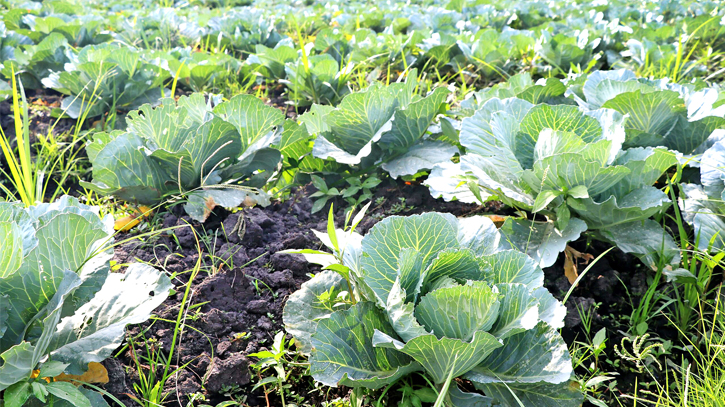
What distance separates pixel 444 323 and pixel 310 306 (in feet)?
1.60

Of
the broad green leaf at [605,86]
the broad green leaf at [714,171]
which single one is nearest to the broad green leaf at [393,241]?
the broad green leaf at [714,171]

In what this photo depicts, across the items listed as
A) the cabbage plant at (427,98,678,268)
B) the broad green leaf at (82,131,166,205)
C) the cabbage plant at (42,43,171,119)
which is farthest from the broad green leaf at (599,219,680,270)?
the cabbage plant at (42,43,171,119)

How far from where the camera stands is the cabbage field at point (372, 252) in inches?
53.1

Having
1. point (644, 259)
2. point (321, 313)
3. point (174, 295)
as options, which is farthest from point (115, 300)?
point (644, 259)

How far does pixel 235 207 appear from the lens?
2.31 metres

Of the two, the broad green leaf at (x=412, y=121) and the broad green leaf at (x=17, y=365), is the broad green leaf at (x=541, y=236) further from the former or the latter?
the broad green leaf at (x=17, y=365)

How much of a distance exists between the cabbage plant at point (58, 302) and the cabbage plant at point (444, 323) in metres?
0.55

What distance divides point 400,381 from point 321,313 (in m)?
0.32

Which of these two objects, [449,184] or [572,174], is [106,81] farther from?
[572,174]

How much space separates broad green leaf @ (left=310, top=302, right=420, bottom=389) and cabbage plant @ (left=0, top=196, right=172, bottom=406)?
48 centimetres

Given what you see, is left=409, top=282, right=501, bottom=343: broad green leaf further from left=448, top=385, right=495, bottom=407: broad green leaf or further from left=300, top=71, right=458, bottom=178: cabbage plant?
left=300, top=71, right=458, bottom=178: cabbage plant

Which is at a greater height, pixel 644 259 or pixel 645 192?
pixel 645 192

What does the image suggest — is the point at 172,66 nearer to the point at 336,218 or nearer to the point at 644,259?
the point at 336,218

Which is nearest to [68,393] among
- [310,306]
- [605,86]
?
[310,306]
